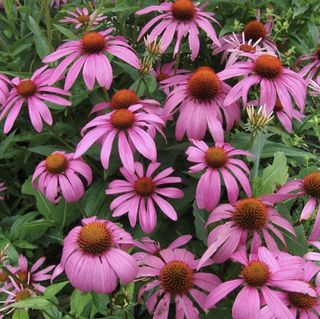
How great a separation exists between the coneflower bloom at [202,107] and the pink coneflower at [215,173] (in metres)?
0.06

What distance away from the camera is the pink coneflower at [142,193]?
106 centimetres

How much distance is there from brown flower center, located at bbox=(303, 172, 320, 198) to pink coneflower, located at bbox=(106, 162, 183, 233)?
0.26 m

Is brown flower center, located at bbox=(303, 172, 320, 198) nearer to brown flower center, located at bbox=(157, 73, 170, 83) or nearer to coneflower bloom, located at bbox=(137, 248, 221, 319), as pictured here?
coneflower bloom, located at bbox=(137, 248, 221, 319)

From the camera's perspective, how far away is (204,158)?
0.99 metres

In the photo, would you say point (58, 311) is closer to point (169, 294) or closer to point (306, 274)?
point (169, 294)

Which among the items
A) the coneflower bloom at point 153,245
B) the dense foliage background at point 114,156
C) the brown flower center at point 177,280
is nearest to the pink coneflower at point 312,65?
the dense foliage background at point 114,156

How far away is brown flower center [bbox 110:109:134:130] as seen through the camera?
40.9 inches

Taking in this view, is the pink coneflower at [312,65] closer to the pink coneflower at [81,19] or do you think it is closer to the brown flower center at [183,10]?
the brown flower center at [183,10]

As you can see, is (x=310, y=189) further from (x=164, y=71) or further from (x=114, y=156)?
(x=164, y=71)

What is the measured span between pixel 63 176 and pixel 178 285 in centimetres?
34

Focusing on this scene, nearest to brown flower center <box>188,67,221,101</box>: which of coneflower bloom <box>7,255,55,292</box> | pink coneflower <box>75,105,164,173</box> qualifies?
pink coneflower <box>75,105,164,173</box>

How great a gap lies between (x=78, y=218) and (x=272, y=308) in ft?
2.20

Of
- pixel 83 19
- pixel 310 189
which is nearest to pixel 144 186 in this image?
pixel 310 189

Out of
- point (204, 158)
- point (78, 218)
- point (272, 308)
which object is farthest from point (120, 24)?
point (272, 308)
